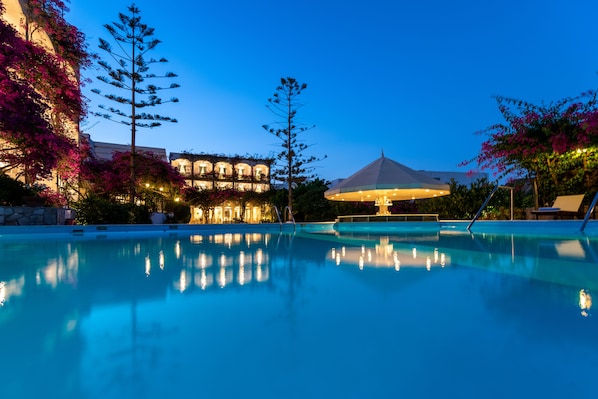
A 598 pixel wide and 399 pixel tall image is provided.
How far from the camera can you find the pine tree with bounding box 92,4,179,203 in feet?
33.6

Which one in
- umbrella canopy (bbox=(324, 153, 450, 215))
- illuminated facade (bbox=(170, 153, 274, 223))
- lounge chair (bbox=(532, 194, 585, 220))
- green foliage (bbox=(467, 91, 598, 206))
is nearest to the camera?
lounge chair (bbox=(532, 194, 585, 220))

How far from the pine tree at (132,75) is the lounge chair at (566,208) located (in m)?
11.7

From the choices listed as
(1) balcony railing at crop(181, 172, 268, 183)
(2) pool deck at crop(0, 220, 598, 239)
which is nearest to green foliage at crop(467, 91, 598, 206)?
(2) pool deck at crop(0, 220, 598, 239)

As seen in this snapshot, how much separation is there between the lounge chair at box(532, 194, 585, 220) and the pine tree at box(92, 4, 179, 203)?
1174cm

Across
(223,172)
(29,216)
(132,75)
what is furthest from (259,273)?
(223,172)

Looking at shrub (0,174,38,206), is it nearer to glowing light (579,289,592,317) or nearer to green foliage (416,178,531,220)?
glowing light (579,289,592,317)

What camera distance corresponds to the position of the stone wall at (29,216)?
23.6ft

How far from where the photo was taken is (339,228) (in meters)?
11.5

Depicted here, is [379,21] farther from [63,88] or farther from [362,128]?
[63,88]

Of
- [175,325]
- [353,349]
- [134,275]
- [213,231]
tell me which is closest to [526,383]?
[353,349]

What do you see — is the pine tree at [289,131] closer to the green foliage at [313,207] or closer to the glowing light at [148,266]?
the green foliage at [313,207]

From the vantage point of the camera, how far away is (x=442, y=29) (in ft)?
85.0

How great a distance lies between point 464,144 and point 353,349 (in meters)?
50.9

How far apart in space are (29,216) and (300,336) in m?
8.84
